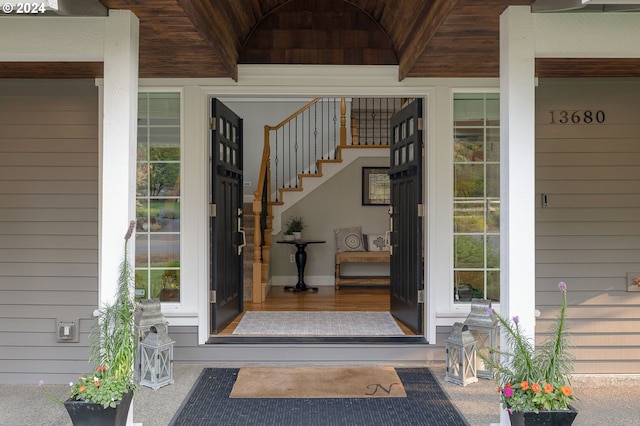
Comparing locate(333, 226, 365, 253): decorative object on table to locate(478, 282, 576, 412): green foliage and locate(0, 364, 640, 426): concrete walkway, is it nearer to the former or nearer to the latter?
locate(0, 364, 640, 426): concrete walkway

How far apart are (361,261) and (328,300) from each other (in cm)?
118

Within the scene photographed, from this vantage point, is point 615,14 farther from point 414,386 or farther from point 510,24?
point 414,386

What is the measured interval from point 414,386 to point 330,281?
422 centimetres

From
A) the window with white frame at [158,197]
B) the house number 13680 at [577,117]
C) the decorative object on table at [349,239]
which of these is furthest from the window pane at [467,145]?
the decorative object on table at [349,239]

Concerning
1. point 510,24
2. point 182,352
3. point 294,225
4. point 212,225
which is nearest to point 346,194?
point 294,225

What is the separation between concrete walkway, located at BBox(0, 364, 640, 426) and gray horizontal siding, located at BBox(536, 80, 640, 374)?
1.12 ft

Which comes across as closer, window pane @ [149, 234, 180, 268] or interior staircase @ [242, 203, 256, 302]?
window pane @ [149, 234, 180, 268]

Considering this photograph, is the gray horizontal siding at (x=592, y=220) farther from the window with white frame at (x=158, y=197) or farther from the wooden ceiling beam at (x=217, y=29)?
the window with white frame at (x=158, y=197)

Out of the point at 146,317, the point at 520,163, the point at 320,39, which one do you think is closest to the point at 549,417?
the point at 520,163

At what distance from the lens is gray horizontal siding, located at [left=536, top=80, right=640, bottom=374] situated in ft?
14.1

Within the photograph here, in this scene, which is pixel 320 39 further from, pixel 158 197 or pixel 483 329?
pixel 483 329

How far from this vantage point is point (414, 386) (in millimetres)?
3934

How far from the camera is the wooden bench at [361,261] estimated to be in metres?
7.68

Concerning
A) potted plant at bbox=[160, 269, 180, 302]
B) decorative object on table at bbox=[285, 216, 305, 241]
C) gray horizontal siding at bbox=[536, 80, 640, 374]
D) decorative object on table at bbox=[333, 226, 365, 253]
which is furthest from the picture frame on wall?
potted plant at bbox=[160, 269, 180, 302]
